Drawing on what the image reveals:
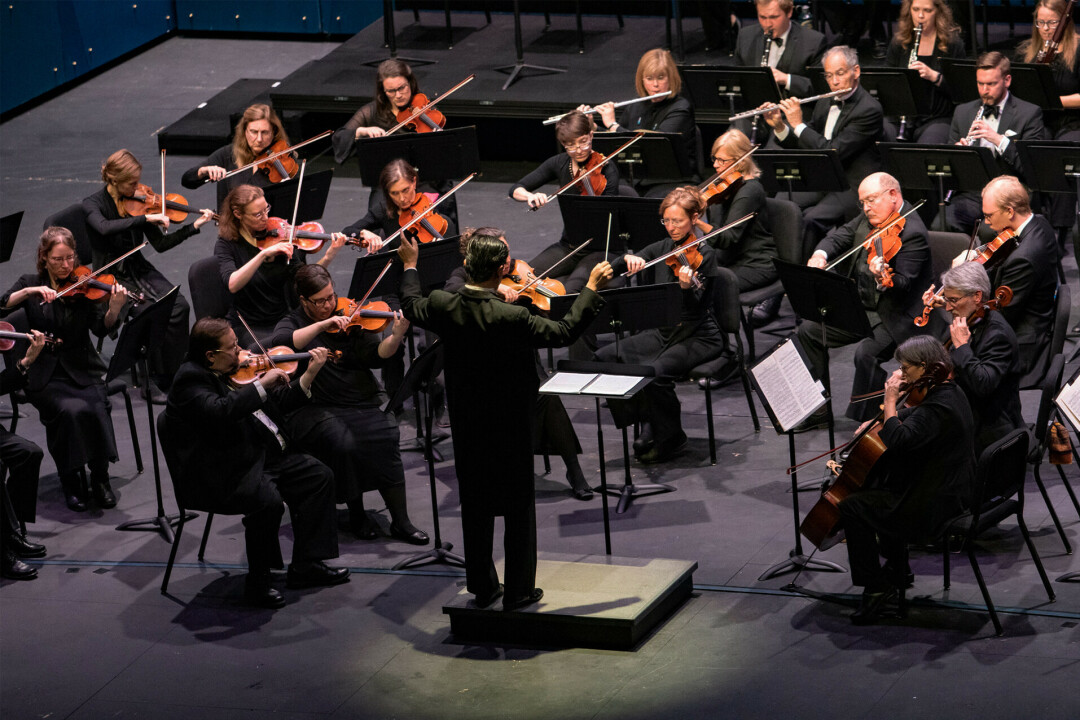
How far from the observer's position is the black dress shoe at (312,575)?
19.1ft

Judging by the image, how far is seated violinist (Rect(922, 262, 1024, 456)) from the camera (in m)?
5.66

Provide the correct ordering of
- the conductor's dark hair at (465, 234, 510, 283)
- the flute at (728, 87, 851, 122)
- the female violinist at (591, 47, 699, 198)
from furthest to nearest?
1. the female violinist at (591, 47, 699, 198)
2. the flute at (728, 87, 851, 122)
3. the conductor's dark hair at (465, 234, 510, 283)

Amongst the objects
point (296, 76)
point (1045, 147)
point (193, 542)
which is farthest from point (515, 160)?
point (193, 542)

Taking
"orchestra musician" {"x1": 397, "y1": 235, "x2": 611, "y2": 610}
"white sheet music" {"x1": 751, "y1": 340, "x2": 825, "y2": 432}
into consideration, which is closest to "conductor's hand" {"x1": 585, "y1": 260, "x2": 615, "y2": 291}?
"orchestra musician" {"x1": 397, "y1": 235, "x2": 611, "y2": 610}

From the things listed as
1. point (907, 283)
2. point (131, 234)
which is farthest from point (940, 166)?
point (131, 234)

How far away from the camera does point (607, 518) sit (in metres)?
5.81

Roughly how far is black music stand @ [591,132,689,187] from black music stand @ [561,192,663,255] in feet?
2.16

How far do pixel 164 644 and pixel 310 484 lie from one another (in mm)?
792

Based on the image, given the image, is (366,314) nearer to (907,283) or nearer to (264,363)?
(264,363)

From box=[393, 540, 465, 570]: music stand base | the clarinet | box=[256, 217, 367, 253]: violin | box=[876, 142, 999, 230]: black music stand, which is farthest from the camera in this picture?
the clarinet

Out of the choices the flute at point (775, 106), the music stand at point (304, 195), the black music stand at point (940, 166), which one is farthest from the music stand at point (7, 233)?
the black music stand at point (940, 166)

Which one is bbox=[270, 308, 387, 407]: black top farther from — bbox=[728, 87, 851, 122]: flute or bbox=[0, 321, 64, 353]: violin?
bbox=[728, 87, 851, 122]: flute

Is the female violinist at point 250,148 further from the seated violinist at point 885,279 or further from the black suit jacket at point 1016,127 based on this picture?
the black suit jacket at point 1016,127

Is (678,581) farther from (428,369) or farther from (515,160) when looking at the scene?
(515,160)
